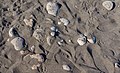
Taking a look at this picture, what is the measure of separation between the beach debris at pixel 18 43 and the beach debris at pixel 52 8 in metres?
0.68

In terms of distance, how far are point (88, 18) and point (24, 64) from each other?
1275 millimetres

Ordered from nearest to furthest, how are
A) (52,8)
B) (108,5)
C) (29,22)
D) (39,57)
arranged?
(39,57) → (29,22) → (52,8) → (108,5)

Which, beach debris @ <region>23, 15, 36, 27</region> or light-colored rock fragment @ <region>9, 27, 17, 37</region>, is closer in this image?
light-colored rock fragment @ <region>9, 27, 17, 37</region>

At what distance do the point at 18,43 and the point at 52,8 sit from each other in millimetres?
820

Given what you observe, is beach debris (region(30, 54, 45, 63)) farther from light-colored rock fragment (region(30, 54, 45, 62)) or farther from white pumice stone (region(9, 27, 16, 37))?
white pumice stone (region(9, 27, 16, 37))

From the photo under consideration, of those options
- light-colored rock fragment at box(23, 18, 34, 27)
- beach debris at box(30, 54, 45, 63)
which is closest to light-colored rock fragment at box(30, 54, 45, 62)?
beach debris at box(30, 54, 45, 63)

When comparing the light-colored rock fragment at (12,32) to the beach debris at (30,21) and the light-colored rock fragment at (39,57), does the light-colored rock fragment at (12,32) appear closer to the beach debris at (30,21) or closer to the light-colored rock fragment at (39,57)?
the beach debris at (30,21)

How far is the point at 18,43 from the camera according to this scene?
3.99 meters

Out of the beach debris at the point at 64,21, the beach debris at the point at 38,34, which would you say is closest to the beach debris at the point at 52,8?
the beach debris at the point at 64,21

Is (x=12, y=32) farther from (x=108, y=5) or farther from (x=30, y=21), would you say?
(x=108, y=5)

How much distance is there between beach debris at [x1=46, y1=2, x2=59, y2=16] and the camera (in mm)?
4340

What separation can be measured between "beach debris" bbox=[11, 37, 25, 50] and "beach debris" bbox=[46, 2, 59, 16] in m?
0.68

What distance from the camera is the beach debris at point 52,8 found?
14.2 ft

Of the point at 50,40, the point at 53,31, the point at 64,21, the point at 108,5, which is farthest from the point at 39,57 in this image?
the point at 108,5
